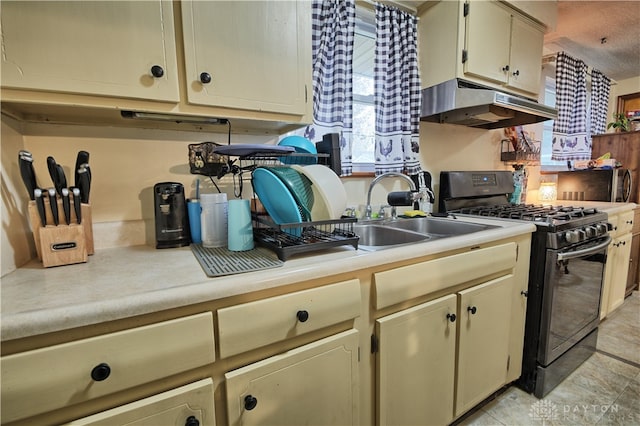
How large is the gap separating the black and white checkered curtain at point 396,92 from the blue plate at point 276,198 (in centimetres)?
92

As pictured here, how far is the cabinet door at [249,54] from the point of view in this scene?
0.96m

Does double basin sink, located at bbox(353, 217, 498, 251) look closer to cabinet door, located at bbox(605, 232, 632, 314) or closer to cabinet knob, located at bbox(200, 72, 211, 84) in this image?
→ cabinet knob, located at bbox(200, 72, 211, 84)

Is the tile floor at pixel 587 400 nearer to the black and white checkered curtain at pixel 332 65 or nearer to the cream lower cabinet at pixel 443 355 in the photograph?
the cream lower cabinet at pixel 443 355

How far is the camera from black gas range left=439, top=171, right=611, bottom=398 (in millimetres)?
1443

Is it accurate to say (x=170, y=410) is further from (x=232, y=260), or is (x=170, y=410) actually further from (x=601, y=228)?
(x=601, y=228)

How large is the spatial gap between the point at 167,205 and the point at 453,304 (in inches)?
46.9

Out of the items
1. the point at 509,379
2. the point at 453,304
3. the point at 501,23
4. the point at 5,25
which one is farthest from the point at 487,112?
the point at 5,25

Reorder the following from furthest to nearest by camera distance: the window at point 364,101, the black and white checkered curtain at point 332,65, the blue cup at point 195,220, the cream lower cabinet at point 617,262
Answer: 1. the cream lower cabinet at point 617,262
2. the window at point 364,101
3. the black and white checkered curtain at point 332,65
4. the blue cup at point 195,220

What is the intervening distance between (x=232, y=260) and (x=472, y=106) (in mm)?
1636

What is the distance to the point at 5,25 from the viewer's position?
2.44 ft

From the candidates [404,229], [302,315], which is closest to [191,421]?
[302,315]

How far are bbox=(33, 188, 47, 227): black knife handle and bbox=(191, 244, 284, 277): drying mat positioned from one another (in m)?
0.42

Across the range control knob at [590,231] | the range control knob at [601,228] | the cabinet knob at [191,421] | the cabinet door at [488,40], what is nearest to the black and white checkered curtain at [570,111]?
the cabinet door at [488,40]

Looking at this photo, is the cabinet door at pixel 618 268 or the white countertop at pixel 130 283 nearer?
the white countertop at pixel 130 283
